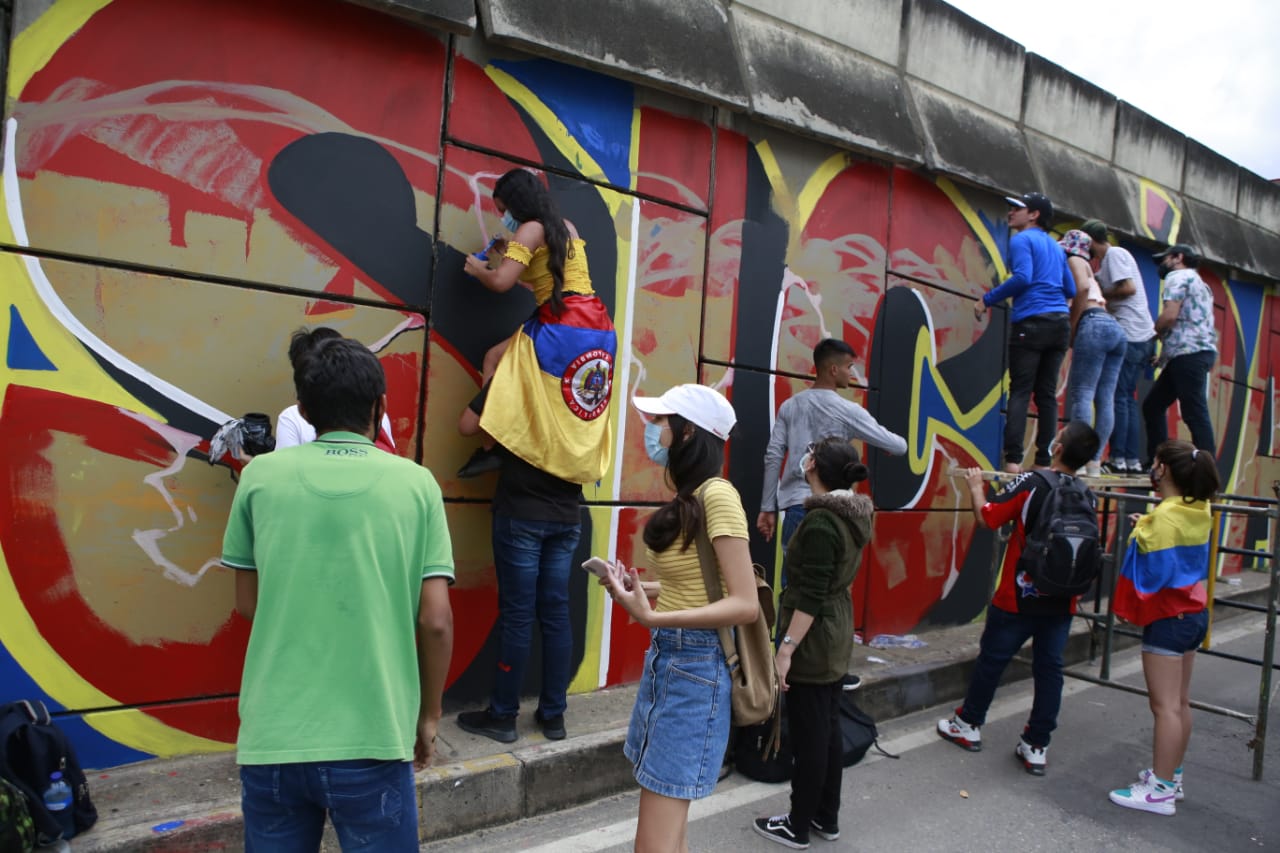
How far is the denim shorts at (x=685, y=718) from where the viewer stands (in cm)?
248

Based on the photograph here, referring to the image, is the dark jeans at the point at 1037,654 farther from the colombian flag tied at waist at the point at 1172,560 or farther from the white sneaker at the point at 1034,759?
Result: the colombian flag tied at waist at the point at 1172,560

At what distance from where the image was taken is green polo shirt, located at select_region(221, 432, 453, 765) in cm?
191

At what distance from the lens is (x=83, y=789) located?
2883 millimetres

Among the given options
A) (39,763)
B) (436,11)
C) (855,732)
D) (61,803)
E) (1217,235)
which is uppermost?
(1217,235)

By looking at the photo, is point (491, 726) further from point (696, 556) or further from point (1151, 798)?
point (1151, 798)

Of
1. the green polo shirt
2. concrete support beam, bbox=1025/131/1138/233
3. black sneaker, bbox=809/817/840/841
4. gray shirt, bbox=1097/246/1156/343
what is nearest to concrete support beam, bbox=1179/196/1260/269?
concrete support beam, bbox=1025/131/1138/233

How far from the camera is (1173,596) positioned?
14.4ft

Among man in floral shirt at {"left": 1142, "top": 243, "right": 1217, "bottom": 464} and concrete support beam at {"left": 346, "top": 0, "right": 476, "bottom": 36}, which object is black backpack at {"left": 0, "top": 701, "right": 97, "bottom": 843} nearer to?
concrete support beam at {"left": 346, "top": 0, "right": 476, "bottom": 36}

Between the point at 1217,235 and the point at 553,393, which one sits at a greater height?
the point at 1217,235

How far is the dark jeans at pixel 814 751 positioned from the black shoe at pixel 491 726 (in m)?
1.19

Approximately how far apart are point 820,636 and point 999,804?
147cm

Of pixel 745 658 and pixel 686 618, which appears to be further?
pixel 745 658

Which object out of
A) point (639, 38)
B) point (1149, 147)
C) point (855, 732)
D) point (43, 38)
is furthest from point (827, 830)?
point (1149, 147)

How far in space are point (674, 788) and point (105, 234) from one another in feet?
9.04
